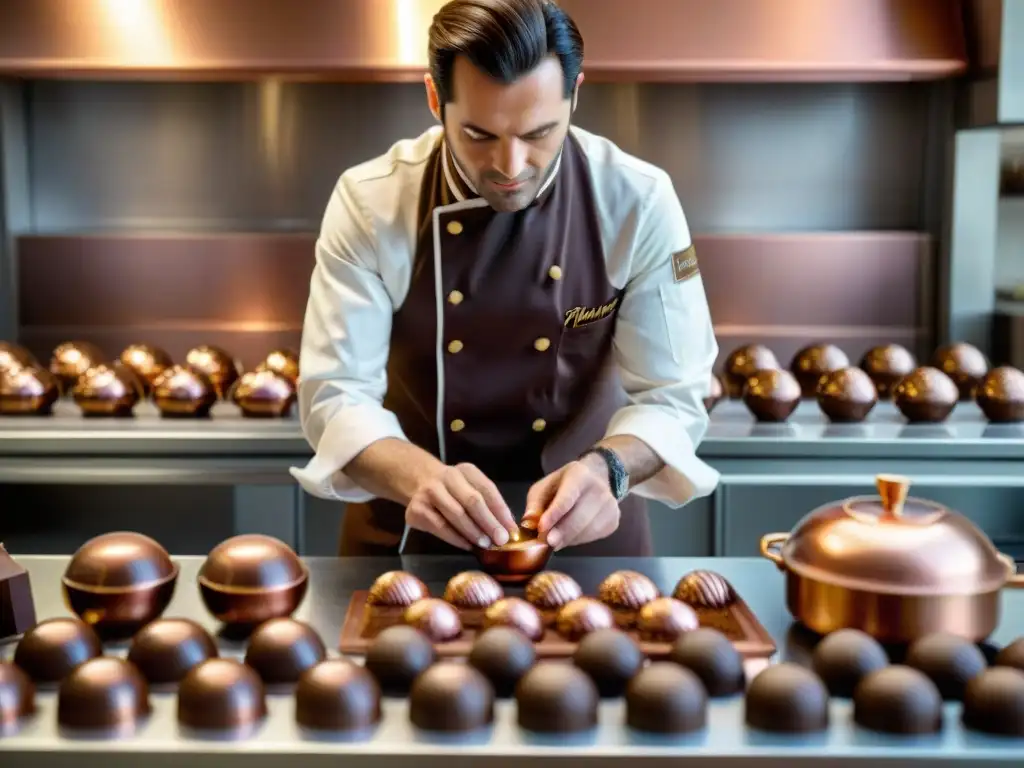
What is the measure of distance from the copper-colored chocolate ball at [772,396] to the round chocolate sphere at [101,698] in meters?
1.93

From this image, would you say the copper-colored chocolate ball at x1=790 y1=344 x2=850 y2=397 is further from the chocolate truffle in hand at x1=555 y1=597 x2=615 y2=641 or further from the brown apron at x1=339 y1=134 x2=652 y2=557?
the chocolate truffle in hand at x1=555 y1=597 x2=615 y2=641

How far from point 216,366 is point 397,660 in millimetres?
1975

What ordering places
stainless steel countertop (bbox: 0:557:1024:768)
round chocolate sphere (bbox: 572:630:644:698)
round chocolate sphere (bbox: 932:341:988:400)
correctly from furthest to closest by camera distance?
round chocolate sphere (bbox: 932:341:988:400), round chocolate sphere (bbox: 572:630:644:698), stainless steel countertop (bbox: 0:557:1024:768)

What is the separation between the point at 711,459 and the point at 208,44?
61.1 inches

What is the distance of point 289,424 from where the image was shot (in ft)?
9.12

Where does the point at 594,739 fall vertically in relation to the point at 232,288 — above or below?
below

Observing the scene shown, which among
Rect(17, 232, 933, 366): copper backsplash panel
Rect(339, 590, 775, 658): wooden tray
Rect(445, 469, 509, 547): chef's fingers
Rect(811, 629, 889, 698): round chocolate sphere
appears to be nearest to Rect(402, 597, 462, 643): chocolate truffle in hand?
Rect(339, 590, 775, 658): wooden tray

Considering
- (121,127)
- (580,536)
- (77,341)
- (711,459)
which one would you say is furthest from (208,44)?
(580,536)

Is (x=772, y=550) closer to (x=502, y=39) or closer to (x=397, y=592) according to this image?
(x=397, y=592)

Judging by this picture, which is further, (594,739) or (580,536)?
(580,536)

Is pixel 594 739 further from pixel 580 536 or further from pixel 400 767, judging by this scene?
pixel 580 536

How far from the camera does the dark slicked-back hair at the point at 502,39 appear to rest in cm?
158

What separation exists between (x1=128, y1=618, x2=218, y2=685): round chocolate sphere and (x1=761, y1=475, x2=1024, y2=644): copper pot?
2.01 ft

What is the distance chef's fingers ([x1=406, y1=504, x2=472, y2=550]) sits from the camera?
157 centimetres
